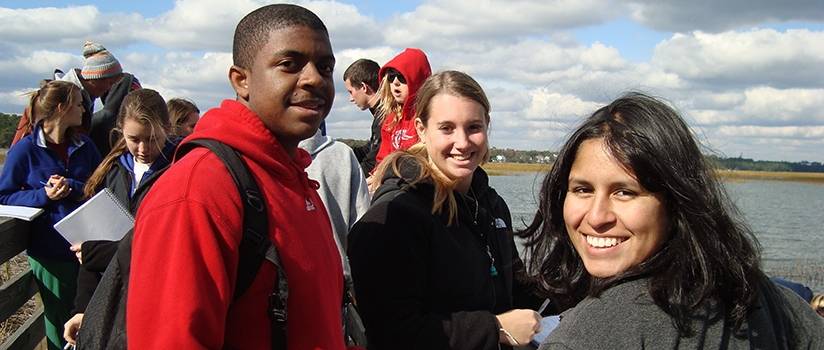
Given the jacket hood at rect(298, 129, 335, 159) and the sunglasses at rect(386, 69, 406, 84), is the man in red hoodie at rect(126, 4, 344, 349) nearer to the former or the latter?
the jacket hood at rect(298, 129, 335, 159)

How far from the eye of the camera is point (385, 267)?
292cm

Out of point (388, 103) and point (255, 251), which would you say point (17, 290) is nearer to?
point (388, 103)

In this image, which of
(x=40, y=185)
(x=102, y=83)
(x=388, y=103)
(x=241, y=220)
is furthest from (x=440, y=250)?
(x=102, y=83)

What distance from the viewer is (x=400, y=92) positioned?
18.6ft

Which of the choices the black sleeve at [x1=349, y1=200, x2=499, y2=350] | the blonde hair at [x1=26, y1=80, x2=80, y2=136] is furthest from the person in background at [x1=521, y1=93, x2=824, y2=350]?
the blonde hair at [x1=26, y1=80, x2=80, y2=136]

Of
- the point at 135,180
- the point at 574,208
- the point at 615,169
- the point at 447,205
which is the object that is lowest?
the point at 135,180

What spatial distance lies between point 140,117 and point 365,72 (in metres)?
2.78

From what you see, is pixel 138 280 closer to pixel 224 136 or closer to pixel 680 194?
pixel 224 136

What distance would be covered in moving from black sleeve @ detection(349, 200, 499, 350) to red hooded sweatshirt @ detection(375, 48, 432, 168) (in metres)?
2.43

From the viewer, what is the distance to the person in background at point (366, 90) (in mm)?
6504

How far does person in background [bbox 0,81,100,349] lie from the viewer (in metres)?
4.59

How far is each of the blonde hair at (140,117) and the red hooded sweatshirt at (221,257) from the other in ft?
7.47

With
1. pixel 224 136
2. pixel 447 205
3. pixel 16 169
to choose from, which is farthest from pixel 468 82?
pixel 16 169

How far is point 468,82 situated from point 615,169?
67.4 inches
